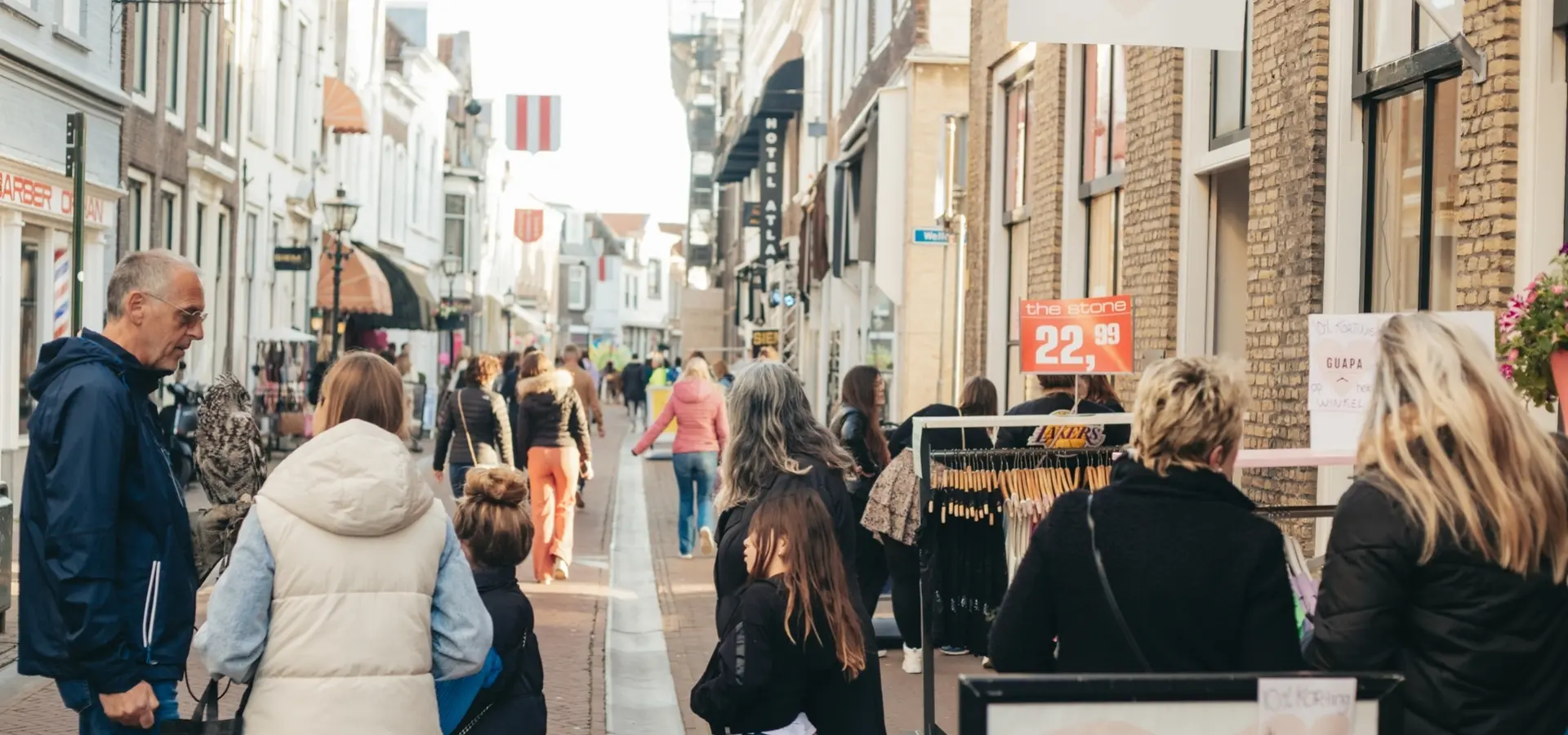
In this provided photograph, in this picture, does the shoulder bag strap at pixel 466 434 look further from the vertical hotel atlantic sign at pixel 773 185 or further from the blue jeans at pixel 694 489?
the vertical hotel atlantic sign at pixel 773 185

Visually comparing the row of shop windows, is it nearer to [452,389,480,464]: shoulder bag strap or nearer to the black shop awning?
[452,389,480,464]: shoulder bag strap

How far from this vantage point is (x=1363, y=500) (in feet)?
11.6

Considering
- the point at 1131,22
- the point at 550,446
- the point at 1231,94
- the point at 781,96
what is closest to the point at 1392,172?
the point at 1131,22

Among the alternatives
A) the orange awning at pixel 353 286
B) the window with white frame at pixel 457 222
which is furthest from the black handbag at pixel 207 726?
the window with white frame at pixel 457 222

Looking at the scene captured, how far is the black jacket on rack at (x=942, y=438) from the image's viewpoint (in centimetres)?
784

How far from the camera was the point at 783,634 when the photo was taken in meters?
4.96

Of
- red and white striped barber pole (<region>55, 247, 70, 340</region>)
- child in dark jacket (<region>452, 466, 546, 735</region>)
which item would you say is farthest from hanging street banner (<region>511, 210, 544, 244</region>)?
child in dark jacket (<region>452, 466, 546, 735</region>)

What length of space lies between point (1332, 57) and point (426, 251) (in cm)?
4269

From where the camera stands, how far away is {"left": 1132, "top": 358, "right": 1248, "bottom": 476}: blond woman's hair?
372 cm

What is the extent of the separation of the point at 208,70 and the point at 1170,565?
24.3 metres

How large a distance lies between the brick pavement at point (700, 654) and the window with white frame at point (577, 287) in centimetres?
8761

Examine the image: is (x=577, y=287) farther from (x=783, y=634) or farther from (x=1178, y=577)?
(x=1178, y=577)

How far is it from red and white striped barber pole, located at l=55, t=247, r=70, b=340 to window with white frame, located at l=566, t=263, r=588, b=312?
85.4 m

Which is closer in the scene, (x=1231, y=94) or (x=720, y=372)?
(x=1231, y=94)
